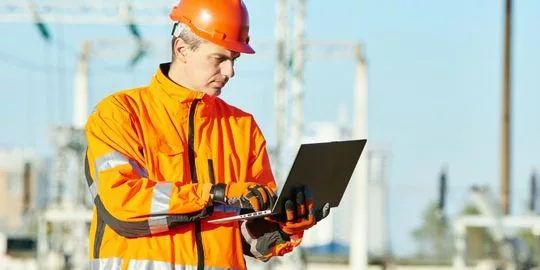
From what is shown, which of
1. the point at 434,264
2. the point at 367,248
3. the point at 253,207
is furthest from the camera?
the point at 367,248

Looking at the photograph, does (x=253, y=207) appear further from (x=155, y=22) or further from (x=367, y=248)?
(x=367, y=248)

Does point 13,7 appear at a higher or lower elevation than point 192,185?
higher

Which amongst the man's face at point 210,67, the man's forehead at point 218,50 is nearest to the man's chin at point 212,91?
the man's face at point 210,67

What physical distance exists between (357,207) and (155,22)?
40.7ft

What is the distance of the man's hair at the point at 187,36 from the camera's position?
18.1 ft

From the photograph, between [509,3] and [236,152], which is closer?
[236,152]

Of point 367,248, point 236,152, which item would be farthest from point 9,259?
point 236,152

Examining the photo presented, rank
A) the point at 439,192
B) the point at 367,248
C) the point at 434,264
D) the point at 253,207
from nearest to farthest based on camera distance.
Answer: the point at 253,207 < the point at 439,192 < the point at 434,264 < the point at 367,248

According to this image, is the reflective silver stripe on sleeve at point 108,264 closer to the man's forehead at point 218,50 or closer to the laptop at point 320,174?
the laptop at point 320,174

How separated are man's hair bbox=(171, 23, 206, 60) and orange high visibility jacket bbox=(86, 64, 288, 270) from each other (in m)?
0.14

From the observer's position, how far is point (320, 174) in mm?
5469

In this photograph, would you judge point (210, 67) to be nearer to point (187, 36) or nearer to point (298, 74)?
point (187, 36)

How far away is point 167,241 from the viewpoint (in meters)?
5.38

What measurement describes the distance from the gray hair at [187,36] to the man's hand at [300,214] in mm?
598
